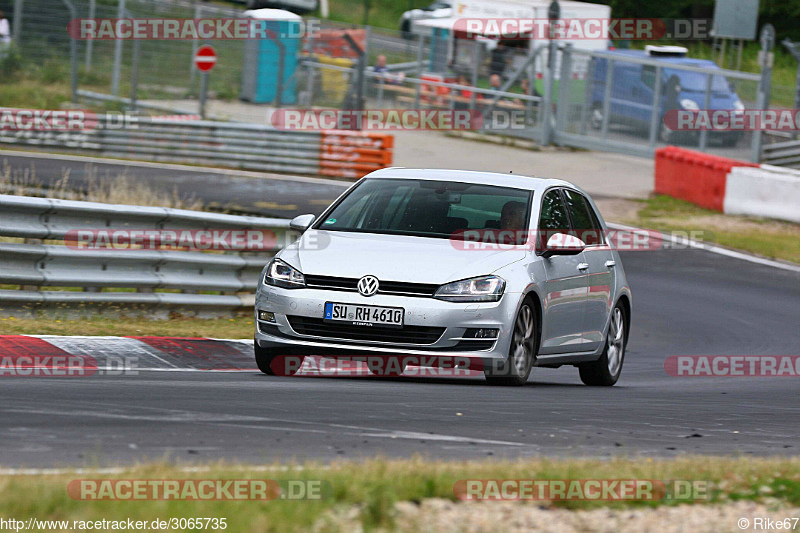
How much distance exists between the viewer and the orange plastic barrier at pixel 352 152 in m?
26.1

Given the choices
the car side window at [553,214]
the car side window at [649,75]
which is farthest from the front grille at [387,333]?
the car side window at [649,75]

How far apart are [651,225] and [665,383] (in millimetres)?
11571

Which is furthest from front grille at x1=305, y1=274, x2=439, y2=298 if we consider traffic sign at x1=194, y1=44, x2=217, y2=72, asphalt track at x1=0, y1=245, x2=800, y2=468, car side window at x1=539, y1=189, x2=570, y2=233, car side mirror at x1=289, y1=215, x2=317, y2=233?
traffic sign at x1=194, y1=44, x2=217, y2=72

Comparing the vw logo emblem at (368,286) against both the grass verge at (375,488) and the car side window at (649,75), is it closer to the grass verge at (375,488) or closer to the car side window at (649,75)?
the grass verge at (375,488)

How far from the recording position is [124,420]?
255 inches

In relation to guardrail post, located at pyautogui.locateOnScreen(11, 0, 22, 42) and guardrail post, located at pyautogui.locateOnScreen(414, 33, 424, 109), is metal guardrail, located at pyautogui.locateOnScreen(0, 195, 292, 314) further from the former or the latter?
guardrail post, located at pyautogui.locateOnScreen(414, 33, 424, 109)

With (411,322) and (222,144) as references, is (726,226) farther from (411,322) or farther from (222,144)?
(411,322)

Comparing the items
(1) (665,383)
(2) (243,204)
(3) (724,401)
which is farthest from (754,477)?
(2) (243,204)

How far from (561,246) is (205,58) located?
864 inches

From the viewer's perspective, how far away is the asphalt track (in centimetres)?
598

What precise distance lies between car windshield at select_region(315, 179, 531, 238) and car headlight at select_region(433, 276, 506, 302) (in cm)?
77

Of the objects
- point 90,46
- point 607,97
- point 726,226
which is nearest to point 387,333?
point 726,226

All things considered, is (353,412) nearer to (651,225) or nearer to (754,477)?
(754,477)

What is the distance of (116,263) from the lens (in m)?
11.4
